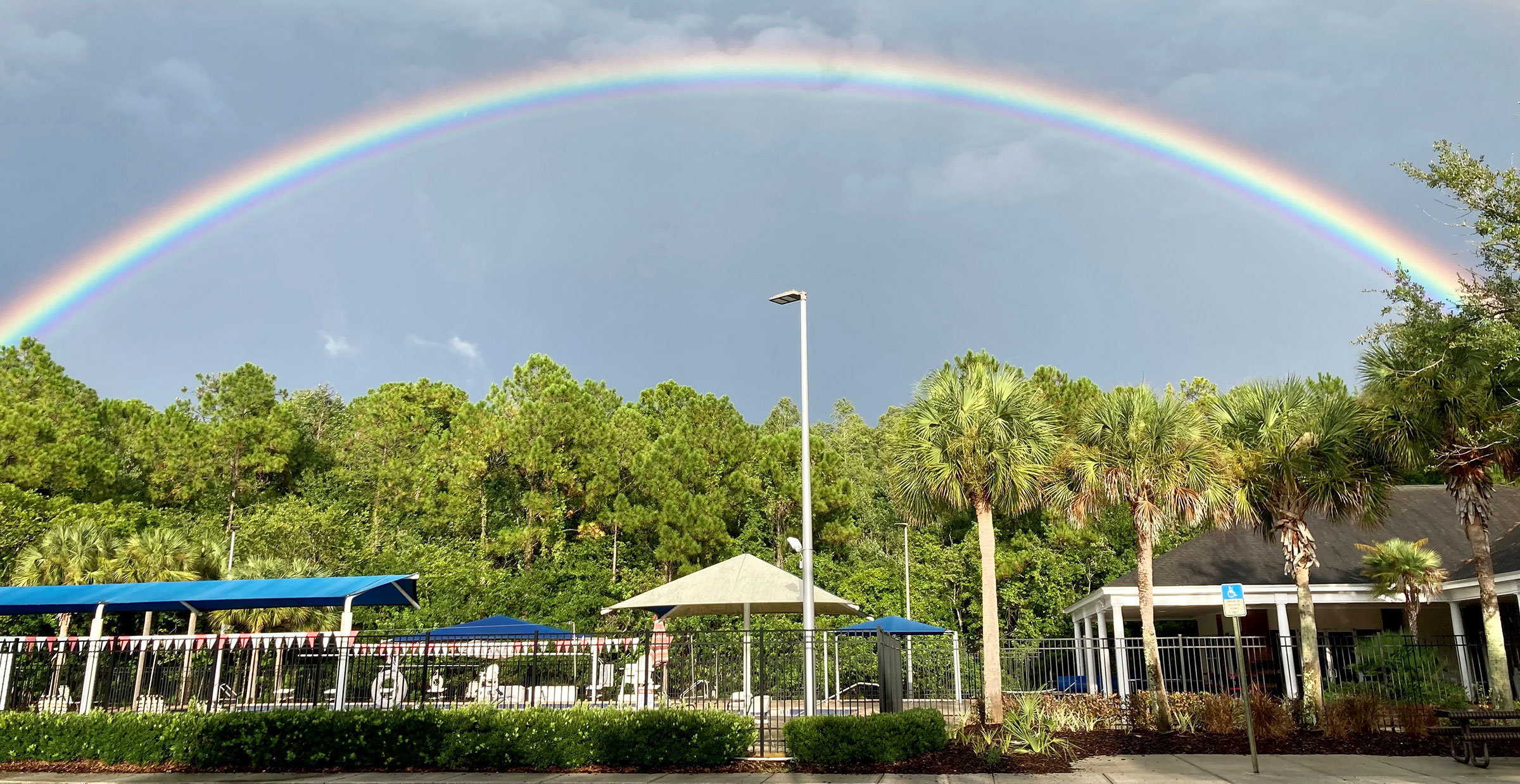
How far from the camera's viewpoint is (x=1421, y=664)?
19.6m

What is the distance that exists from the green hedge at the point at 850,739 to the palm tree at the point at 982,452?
4448 mm

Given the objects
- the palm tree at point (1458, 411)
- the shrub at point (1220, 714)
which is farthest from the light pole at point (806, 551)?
the palm tree at point (1458, 411)

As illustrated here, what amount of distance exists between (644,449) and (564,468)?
3.61 meters

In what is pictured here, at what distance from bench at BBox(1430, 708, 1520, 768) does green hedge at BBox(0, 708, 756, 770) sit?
10.1 m

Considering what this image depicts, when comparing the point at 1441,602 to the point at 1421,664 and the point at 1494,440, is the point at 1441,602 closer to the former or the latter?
the point at 1421,664

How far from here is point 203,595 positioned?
1803cm

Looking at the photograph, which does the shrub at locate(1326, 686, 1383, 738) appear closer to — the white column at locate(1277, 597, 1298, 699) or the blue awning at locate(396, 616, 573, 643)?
the white column at locate(1277, 597, 1298, 699)

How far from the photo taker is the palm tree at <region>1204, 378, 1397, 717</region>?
18547 millimetres

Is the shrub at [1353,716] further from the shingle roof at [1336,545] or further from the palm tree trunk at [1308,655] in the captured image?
the shingle roof at [1336,545]

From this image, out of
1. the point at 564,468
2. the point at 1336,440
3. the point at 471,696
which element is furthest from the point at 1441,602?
the point at 564,468

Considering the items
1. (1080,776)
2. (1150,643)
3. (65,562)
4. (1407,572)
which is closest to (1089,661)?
(1150,643)

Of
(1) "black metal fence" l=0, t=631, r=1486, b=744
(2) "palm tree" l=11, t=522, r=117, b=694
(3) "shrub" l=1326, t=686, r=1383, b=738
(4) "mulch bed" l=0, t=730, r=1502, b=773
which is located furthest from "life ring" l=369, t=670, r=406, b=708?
(2) "palm tree" l=11, t=522, r=117, b=694

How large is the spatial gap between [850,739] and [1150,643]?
8.10m

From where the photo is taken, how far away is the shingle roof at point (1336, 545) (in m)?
25.5
